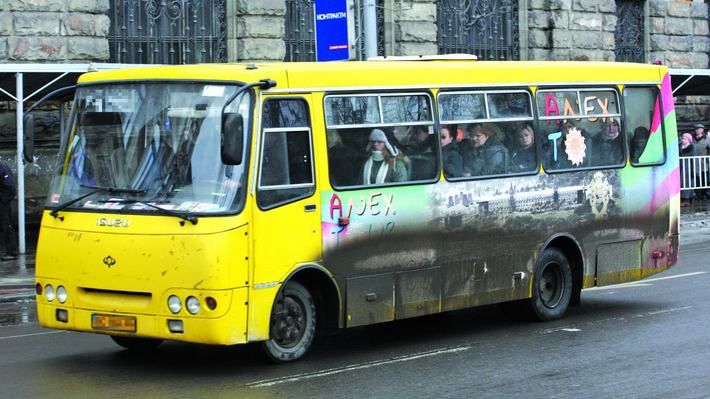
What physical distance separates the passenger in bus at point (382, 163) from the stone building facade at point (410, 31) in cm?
752

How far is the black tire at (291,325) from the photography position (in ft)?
34.2

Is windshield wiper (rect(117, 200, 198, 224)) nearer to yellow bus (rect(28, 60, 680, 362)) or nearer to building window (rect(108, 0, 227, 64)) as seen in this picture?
yellow bus (rect(28, 60, 680, 362))

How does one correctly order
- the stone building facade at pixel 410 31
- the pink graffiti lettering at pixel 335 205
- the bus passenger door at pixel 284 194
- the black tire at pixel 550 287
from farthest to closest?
the stone building facade at pixel 410 31 → the black tire at pixel 550 287 → the pink graffiti lettering at pixel 335 205 → the bus passenger door at pixel 284 194

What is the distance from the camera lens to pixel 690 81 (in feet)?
94.8

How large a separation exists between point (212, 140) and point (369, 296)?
2089 millimetres

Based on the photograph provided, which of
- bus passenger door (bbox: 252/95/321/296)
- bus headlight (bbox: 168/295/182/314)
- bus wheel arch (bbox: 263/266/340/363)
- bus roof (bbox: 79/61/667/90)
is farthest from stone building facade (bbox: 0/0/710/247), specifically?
bus headlight (bbox: 168/295/182/314)

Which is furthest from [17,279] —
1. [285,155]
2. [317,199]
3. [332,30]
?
[285,155]

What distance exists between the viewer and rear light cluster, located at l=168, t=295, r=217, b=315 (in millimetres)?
9805

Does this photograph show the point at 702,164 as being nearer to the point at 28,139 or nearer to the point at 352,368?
the point at 352,368

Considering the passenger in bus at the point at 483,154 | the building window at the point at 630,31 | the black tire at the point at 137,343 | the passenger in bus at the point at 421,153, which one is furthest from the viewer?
the building window at the point at 630,31

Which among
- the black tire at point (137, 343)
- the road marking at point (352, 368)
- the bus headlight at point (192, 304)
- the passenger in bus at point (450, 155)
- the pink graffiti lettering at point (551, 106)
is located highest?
the pink graffiti lettering at point (551, 106)

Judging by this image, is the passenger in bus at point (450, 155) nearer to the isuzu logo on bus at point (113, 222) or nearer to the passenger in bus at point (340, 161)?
the passenger in bus at point (340, 161)

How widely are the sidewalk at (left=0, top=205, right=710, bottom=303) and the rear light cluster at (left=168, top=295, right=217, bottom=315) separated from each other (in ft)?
22.0

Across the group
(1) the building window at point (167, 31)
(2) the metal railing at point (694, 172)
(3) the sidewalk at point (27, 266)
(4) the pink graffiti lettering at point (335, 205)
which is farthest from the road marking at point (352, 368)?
(2) the metal railing at point (694, 172)
